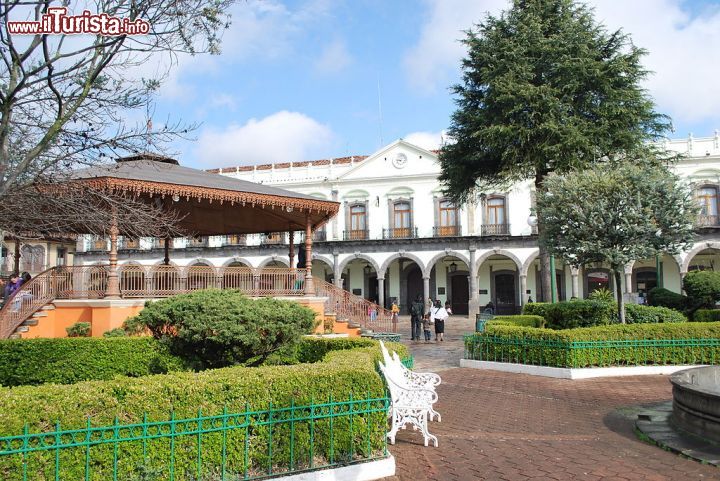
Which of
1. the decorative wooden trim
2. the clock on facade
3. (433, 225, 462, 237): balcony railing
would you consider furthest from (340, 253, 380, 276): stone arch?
the decorative wooden trim

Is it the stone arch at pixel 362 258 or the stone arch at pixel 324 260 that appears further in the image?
the stone arch at pixel 324 260

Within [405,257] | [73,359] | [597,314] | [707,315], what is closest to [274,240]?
[405,257]

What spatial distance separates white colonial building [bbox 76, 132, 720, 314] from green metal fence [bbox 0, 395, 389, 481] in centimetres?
2699

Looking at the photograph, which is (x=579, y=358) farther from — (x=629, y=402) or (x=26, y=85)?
(x=26, y=85)

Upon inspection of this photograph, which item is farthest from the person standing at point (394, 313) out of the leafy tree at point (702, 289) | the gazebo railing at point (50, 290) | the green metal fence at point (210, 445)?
the green metal fence at point (210, 445)

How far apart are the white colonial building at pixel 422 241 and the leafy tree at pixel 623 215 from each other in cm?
1716

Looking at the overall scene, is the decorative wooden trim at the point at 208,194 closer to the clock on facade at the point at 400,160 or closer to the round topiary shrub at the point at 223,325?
the round topiary shrub at the point at 223,325

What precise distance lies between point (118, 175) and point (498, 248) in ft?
78.5

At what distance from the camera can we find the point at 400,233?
35.1 metres

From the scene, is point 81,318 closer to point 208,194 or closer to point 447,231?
point 208,194

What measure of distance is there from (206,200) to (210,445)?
431 inches

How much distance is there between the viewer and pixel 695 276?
18375 mm

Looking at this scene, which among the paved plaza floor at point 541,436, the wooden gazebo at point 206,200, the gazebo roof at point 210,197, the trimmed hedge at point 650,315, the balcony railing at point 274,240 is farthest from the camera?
the balcony railing at point 274,240

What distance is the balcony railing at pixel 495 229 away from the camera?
33062mm
